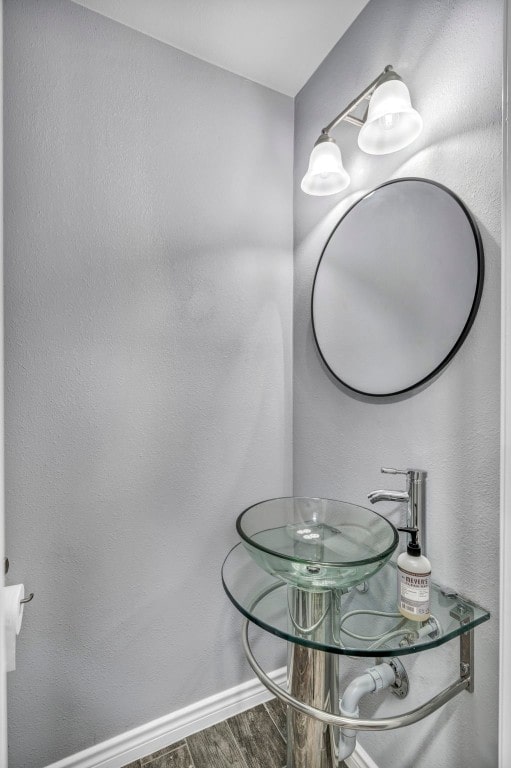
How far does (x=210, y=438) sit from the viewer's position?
4.27 feet

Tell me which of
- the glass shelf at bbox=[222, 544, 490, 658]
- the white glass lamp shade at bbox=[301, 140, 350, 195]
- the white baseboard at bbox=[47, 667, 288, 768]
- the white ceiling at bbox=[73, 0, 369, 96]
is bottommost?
the white baseboard at bbox=[47, 667, 288, 768]

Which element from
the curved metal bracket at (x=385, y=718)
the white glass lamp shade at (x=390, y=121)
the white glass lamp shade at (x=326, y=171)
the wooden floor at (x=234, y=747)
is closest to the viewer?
the curved metal bracket at (x=385, y=718)

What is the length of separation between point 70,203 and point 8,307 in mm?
362

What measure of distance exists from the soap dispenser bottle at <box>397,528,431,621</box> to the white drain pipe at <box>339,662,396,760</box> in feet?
0.76

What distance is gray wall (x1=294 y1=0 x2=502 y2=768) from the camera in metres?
0.78

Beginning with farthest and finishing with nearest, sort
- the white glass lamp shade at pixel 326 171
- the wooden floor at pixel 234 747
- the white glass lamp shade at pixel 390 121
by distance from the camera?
the wooden floor at pixel 234 747 → the white glass lamp shade at pixel 326 171 → the white glass lamp shade at pixel 390 121

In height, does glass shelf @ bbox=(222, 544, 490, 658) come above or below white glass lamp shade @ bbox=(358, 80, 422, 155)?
below

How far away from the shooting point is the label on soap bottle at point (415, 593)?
796 mm

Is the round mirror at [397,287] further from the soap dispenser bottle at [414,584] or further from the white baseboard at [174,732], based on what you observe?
the white baseboard at [174,732]

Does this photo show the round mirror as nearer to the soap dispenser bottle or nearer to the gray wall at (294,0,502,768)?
the gray wall at (294,0,502,768)

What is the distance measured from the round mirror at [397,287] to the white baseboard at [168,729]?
4.01 ft

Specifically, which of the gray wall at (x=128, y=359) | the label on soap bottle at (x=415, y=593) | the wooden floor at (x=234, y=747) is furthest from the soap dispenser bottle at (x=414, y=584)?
the wooden floor at (x=234, y=747)

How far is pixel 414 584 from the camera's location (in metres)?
0.81

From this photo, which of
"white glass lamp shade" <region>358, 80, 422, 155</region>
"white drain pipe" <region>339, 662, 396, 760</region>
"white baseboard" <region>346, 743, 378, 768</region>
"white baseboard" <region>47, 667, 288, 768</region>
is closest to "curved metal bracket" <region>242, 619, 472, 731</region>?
"white drain pipe" <region>339, 662, 396, 760</region>
